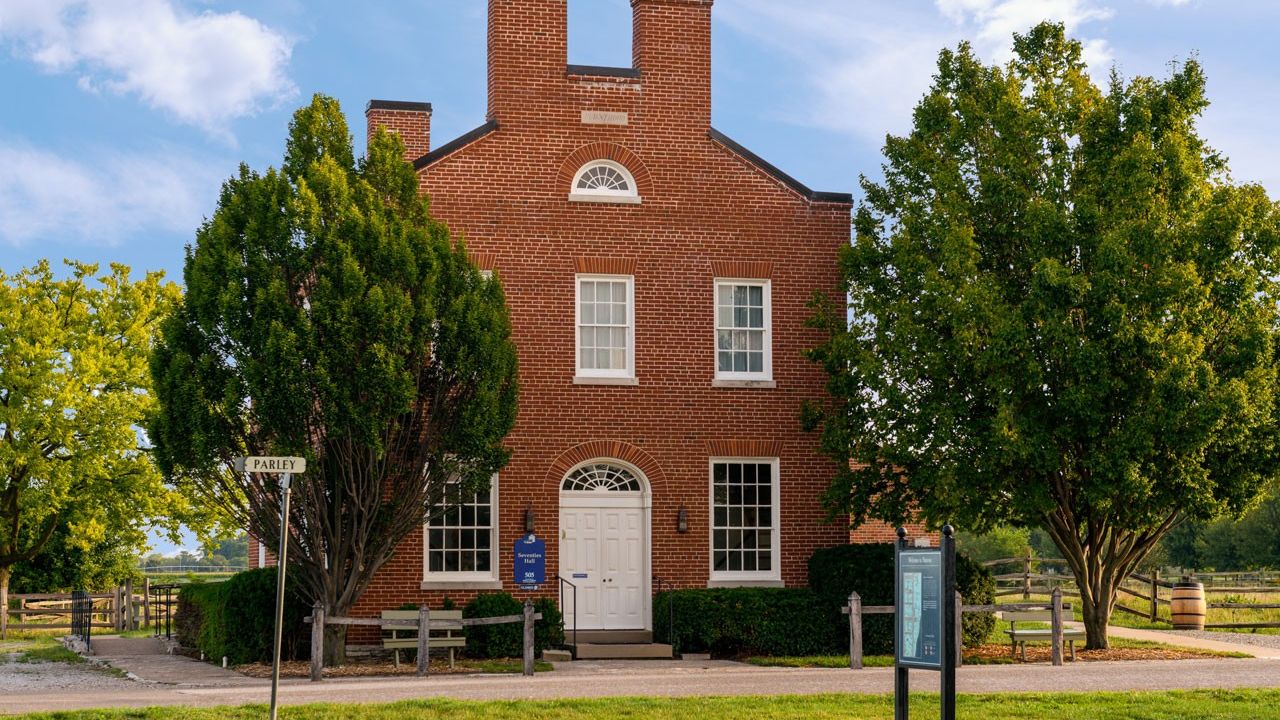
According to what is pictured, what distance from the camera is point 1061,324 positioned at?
72.6 feet

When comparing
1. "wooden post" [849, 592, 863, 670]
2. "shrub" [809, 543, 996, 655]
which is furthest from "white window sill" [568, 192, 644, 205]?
"wooden post" [849, 592, 863, 670]

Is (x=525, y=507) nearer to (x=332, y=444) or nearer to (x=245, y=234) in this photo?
(x=332, y=444)

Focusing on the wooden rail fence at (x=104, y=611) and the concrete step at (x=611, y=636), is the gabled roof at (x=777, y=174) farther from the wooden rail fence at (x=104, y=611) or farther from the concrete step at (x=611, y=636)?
the wooden rail fence at (x=104, y=611)

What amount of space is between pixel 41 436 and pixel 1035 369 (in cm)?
2895

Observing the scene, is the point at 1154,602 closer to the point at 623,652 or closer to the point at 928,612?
the point at 623,652

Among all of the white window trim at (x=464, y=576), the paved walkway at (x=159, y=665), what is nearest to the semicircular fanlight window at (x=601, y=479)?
the white window trim at (x=464, y=576)

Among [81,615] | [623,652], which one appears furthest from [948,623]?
[81,615]

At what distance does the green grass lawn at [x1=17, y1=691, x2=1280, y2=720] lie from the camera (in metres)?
15.2

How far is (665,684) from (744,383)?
25.3 ft

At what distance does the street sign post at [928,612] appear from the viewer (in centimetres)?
1184

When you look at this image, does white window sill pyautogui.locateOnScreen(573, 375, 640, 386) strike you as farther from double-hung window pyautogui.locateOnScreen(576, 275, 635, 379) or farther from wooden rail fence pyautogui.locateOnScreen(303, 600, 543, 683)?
wooden rail fence pyautogui.locateOnScreen(303, 600, 543, 683)

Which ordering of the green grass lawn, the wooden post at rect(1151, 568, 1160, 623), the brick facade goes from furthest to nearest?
1. the wooden post at rect(1151, 568, 1160, 623)
2. the brick facade
3. the green grass lawn

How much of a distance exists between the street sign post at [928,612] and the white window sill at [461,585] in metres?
12.1

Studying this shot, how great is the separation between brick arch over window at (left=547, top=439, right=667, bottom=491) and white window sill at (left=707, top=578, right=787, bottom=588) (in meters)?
1.93
